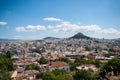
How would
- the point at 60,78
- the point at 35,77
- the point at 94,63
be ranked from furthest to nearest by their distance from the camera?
the point at 94,63
the point at 35,77
the point at 60,78

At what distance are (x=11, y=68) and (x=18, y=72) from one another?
3.72ft

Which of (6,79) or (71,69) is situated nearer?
(6,79)

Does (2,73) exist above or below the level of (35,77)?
above

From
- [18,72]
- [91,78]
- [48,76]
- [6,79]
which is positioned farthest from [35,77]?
[6,79]

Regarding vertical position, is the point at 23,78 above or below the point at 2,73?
below

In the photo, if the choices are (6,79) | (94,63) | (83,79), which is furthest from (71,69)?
(6,79)

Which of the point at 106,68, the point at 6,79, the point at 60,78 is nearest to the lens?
the point at 6,79

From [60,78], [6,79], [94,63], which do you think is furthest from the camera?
[94,63]

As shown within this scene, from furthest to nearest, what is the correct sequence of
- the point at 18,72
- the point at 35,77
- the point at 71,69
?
the point at 71,69 < the point at 18,72 < the point at 35,77

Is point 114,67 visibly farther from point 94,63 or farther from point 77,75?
point 94,63

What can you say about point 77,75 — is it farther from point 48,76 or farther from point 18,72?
point 18,72

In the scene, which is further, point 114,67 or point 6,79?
point 114,67

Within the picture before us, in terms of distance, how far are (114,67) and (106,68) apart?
2.98 ft

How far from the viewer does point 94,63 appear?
37.3 metres
